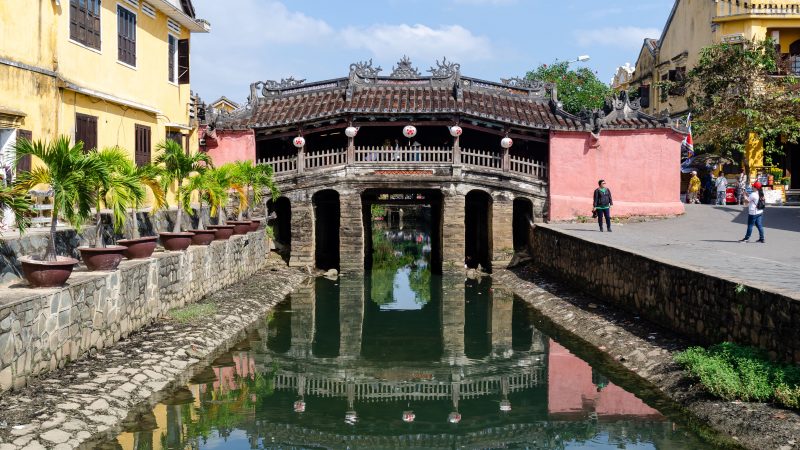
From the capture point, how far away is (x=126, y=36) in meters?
18.6

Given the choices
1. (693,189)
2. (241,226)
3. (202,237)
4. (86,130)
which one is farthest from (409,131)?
(693,189)

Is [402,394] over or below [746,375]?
below

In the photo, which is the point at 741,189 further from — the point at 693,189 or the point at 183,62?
the point at 183,62

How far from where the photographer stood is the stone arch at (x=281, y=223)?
25.9 m

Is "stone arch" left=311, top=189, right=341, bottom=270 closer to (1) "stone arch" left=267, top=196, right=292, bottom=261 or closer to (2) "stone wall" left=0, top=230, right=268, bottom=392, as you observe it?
(1) "stone arch" left=267, top=196, right=292, bottom=261

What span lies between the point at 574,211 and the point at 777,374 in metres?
16.6

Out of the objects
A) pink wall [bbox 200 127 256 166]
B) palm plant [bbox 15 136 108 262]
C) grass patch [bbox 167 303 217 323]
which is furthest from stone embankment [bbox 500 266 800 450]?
pink wall [bbox 200 127 256 166]

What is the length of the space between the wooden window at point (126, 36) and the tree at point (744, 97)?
2091 centimetres

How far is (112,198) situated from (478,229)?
58.9ft

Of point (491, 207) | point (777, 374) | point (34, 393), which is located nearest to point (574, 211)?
point (491, 207)

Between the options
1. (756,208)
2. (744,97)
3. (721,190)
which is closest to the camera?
(756,208)

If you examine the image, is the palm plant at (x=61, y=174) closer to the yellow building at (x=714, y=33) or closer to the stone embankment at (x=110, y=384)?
the stone embankment at (x=110, y=384)

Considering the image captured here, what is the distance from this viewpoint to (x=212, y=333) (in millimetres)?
13539

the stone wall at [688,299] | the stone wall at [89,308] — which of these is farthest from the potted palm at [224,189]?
the stone wall at [688,299]
